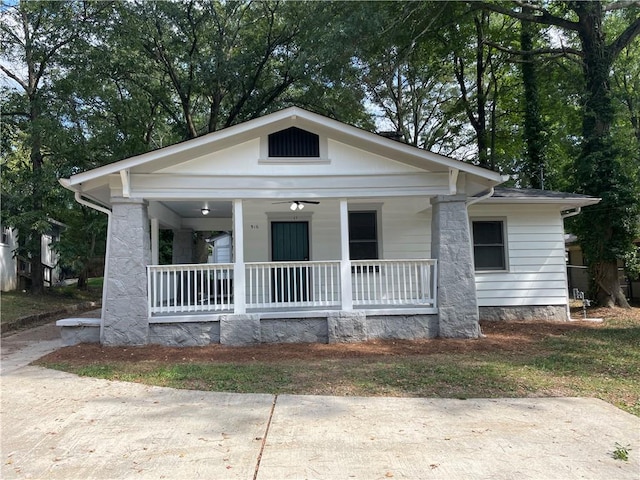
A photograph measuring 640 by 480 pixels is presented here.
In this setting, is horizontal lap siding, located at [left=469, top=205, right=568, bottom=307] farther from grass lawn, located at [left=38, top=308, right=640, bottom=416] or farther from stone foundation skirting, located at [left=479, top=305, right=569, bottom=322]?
grass lawn, located at [left=38, top=308, right=640, bottom=416]

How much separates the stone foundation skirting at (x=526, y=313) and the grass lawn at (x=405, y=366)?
1.61 m

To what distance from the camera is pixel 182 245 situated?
13195mm

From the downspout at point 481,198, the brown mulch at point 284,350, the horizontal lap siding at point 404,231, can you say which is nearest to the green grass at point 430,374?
the brown mulch at point 284,350

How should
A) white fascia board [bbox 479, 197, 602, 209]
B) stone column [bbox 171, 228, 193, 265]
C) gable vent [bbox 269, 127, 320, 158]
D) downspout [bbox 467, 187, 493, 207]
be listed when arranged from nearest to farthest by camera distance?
gable vent [bbox 269, 127, 320, 158] → downspout [bbox 467, 187, 493, 207] → white fascia board [bbox 479, 197, 602, 209] → stone column [bbox 171, 228, 193, 265]

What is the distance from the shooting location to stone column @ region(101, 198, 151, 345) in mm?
8195

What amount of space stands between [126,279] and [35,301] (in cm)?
892

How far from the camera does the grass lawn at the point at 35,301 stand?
12.5 m

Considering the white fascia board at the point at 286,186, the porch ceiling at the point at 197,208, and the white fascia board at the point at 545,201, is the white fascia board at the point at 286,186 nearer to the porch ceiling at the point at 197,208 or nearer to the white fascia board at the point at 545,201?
the porch ceiling at the point at 197,208

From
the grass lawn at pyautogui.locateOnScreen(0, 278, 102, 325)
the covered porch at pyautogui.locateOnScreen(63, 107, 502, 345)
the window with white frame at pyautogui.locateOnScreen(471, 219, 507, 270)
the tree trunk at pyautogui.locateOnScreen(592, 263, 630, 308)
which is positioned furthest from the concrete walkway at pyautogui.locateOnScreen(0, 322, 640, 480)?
the tree trunk at pyautogui.locateOnScreen(592, 263, 630, 308)

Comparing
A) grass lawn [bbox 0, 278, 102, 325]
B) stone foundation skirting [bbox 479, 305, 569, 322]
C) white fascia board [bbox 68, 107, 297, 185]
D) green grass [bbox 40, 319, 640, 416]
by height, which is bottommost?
green grass [bbox 40, 319, 640, 416]

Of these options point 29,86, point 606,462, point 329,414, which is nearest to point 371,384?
point 329,414

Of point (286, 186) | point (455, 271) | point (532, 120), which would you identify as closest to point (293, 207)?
point (286, 186)

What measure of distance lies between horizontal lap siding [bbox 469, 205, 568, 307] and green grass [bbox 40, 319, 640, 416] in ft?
10.0

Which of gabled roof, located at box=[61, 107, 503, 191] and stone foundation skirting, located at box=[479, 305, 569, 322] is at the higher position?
gabled roof, located at box=[61, 107, 503, 191]
